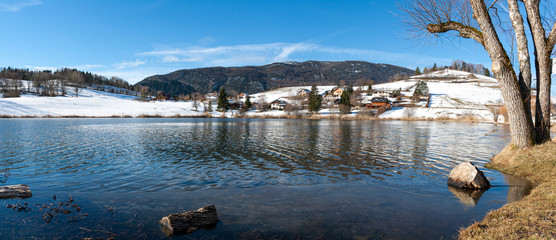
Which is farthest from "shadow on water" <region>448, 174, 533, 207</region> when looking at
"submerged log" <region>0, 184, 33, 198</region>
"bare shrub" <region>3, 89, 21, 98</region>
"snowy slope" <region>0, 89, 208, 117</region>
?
"bare shrub" <region>3, 89, 21, 98</region>

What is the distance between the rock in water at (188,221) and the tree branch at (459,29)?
44.8 ft

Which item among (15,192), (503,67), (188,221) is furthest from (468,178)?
(15,192)

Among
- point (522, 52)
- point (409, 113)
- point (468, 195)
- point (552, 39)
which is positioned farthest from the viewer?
point (409, 113)

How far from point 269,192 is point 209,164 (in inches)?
278

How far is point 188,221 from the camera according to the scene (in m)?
7.69

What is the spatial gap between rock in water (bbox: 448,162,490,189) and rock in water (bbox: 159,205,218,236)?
1006 cm

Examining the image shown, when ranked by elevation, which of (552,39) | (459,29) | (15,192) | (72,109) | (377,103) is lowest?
(15,192)

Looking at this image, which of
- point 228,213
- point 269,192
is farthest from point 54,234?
point 269,192

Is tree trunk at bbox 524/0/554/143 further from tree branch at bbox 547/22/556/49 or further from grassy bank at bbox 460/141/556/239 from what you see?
grassy bank at bbox 460/141/556/239

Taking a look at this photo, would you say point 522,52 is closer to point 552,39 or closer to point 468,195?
point 552,39

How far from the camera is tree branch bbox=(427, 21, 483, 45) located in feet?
45.6

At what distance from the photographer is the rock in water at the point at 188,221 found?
293 inches

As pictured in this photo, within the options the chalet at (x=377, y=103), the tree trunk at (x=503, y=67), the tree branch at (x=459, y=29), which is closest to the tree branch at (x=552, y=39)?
the tree trunk at (x=503, y=67)

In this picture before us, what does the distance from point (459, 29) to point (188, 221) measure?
15067 mm
